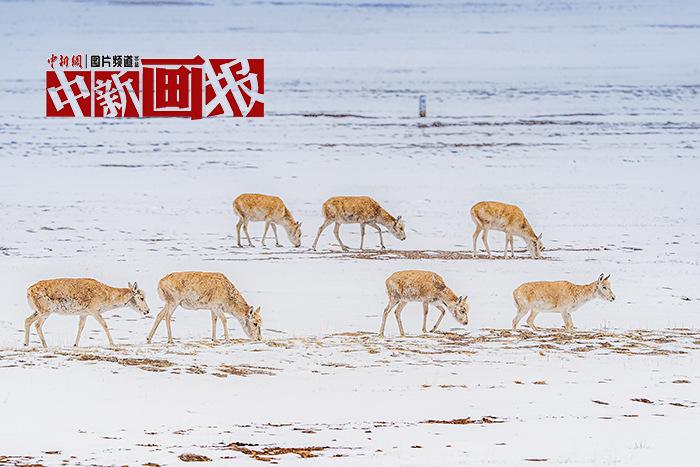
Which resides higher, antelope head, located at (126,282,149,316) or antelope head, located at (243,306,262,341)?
antelope head, located at (126,282,149,316)

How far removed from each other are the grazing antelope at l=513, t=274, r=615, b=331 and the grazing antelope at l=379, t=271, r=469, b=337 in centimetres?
79

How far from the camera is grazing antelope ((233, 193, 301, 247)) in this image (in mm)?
26859

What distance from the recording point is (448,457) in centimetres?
1148

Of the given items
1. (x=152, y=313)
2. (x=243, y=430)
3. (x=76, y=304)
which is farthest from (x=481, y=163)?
(x=243, y=430)

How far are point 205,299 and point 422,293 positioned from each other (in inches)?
115

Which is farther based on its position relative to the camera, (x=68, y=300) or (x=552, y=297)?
(x=552, y=297)

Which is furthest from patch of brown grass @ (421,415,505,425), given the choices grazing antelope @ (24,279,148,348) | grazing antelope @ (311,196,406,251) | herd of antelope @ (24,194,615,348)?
grazing antelope @ (311,196,406,251)

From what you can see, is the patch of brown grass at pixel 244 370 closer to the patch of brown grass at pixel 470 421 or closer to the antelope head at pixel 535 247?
the patch of brown grass at pixel 470 421

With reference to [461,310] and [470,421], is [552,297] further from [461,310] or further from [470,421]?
[470,421]

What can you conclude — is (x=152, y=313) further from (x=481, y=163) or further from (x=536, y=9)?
(x=536, y=9)

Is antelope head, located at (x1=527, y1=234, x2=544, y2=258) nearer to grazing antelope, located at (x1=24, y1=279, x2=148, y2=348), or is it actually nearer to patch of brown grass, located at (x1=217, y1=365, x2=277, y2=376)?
grazing antelope, located at (x1=24, y1=279, x2=148, y2=348)

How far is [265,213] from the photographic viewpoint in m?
27.1

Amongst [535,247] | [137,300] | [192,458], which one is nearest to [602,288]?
[137,300]

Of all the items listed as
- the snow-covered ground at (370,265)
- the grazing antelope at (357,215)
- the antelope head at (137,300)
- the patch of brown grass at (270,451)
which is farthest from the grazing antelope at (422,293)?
the grazing antelope at (357,215)
